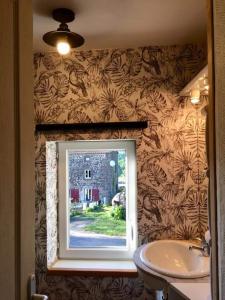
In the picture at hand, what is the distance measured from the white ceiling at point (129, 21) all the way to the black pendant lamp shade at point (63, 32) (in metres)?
0.04

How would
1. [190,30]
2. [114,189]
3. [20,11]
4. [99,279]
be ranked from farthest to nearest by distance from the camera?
1. [114,189]
2. [99,279]
3. [190,30]
4. [20,11]

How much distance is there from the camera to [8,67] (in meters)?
0.82

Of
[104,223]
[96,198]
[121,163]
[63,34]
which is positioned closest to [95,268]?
[104,223]

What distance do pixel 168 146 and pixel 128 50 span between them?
0.81 metres

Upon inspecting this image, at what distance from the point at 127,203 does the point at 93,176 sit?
1.20 feet

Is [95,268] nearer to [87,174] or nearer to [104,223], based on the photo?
[104,223]

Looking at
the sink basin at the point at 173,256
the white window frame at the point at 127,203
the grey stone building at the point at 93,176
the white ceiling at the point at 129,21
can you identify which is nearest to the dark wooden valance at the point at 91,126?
the white window frame at the point at 127,203

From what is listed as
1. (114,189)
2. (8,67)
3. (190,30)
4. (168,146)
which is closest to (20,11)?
(8,67)

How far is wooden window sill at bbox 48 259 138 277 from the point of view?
233 centimetres

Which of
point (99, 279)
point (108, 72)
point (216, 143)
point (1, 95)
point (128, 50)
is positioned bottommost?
point (99, 279)

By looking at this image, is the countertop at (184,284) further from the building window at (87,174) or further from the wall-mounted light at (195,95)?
the wall-mounted light at (195,95)

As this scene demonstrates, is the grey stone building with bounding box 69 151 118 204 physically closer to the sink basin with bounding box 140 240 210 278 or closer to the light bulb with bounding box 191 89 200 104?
the sink basin with bounding box 140 240 210 278

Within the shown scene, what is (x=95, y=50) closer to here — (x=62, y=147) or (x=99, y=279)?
(x=62, y=147)

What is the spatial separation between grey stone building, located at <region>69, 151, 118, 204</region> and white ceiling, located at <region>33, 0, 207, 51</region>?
89 cm
